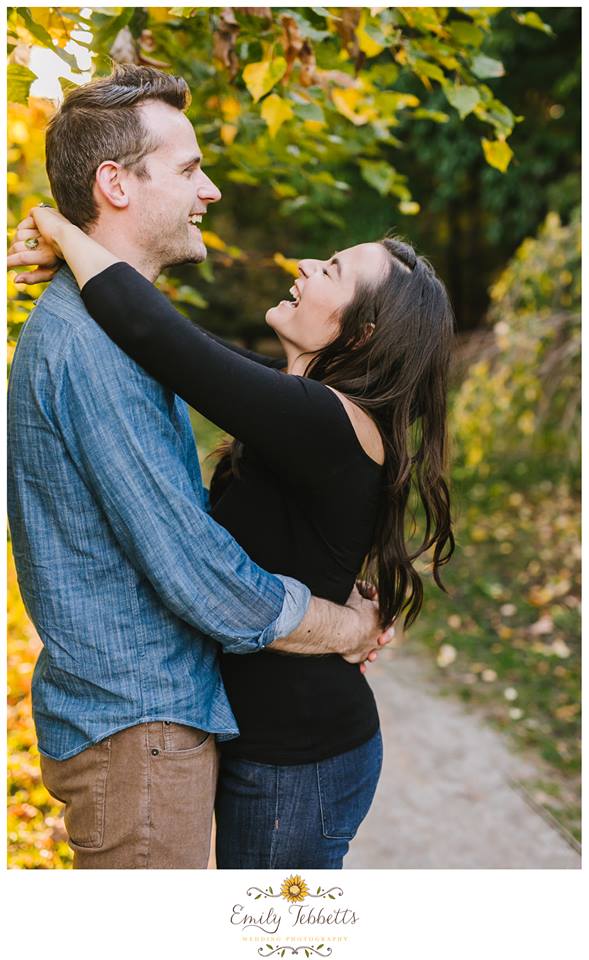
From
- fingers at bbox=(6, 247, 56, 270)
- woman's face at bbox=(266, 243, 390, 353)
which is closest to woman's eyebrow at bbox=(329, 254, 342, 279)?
woman's face at bbox=(266, 243, 390, 353)

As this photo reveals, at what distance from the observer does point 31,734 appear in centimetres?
325

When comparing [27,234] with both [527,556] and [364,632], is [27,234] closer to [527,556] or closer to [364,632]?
[364,632]

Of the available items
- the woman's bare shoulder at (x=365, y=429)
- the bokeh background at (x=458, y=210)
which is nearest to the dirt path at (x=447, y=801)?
the bokeh background at (x=458, y=210)

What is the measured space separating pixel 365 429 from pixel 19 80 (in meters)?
1.07

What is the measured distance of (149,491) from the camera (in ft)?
4.90

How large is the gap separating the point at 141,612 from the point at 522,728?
337 centimetres

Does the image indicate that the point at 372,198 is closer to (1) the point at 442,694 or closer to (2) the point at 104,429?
(1) the point at 442,694

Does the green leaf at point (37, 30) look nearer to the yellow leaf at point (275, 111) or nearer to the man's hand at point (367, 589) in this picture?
the yellow leaf at point (275, 111)

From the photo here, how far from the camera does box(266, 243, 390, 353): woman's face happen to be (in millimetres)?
1877

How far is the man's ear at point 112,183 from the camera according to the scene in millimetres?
1588

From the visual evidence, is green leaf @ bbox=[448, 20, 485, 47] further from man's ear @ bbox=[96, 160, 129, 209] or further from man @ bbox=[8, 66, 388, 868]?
man's ear @ bbox=[96, 160, 129, 209]

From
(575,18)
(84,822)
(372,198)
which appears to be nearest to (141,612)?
(84,822)

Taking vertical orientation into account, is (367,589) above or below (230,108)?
below

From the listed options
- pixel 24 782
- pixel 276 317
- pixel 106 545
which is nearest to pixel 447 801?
pixel 24 782
